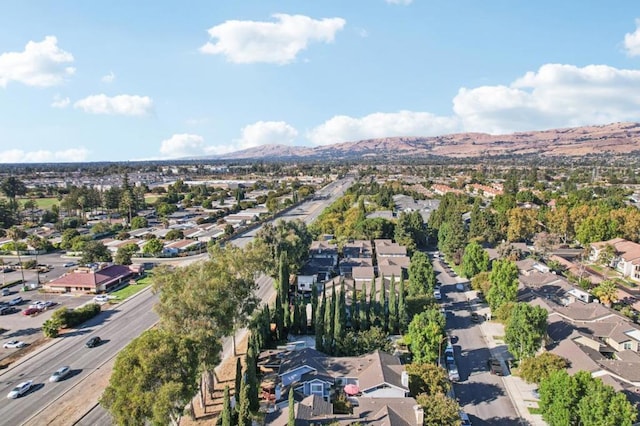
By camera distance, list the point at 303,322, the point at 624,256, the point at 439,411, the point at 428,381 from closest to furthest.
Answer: the point at 439,411
the point at 428,381
the point at 303,322
the point at 624,256

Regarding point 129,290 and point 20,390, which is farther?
point 129,290

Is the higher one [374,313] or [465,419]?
[374,313]

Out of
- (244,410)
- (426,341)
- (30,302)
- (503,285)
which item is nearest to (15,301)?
(30,302)

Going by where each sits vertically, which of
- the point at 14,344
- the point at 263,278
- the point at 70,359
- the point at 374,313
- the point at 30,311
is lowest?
the point at 263,278

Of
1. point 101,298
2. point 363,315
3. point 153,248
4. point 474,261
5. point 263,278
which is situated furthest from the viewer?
point 153,248

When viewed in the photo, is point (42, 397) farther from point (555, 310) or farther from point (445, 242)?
point (445, 242)

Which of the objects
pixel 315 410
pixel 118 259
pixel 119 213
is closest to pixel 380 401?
pixel 315 410

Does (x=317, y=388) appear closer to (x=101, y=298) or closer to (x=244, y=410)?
(x=244, y=410)
